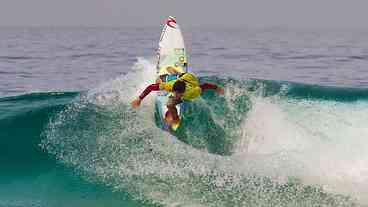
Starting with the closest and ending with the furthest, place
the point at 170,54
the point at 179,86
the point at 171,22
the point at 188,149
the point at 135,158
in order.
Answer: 1. the point at 135,158
2. the point at 188,149
3. the point at 179,86
4. the point at 170,54
5. the point at 171,22

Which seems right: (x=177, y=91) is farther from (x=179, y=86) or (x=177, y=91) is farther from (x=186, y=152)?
(x=186, y=152)

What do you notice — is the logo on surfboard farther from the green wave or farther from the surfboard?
the green wave

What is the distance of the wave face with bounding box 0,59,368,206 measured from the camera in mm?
8578

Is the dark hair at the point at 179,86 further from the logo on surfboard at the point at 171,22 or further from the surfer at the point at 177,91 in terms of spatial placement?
the logo on surfboard at the point at 171,22

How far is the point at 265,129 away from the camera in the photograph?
1147cm

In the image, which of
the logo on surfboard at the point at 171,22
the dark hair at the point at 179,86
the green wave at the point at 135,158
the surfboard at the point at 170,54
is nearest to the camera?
the green wave at the point at 135,158

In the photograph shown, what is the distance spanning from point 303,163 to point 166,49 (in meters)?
6.20

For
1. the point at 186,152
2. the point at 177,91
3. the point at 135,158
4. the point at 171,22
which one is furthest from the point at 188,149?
the point at 171,22

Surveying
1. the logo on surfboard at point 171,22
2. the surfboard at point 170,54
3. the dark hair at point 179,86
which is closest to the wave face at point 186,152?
the surfboard at point 170,54

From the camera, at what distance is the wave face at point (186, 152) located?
28.1 feet

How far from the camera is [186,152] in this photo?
9.90 metres

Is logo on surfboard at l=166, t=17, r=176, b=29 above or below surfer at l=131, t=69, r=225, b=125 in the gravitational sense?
above

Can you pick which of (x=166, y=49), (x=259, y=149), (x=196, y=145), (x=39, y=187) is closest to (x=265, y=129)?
(x=259, y=149)

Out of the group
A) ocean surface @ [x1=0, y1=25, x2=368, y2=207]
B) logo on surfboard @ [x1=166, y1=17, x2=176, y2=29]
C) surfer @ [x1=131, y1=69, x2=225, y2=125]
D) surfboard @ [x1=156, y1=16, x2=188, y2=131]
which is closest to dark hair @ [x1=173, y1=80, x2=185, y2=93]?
surfer @ [x1=131, y1=69, x2=225, y2=125]
